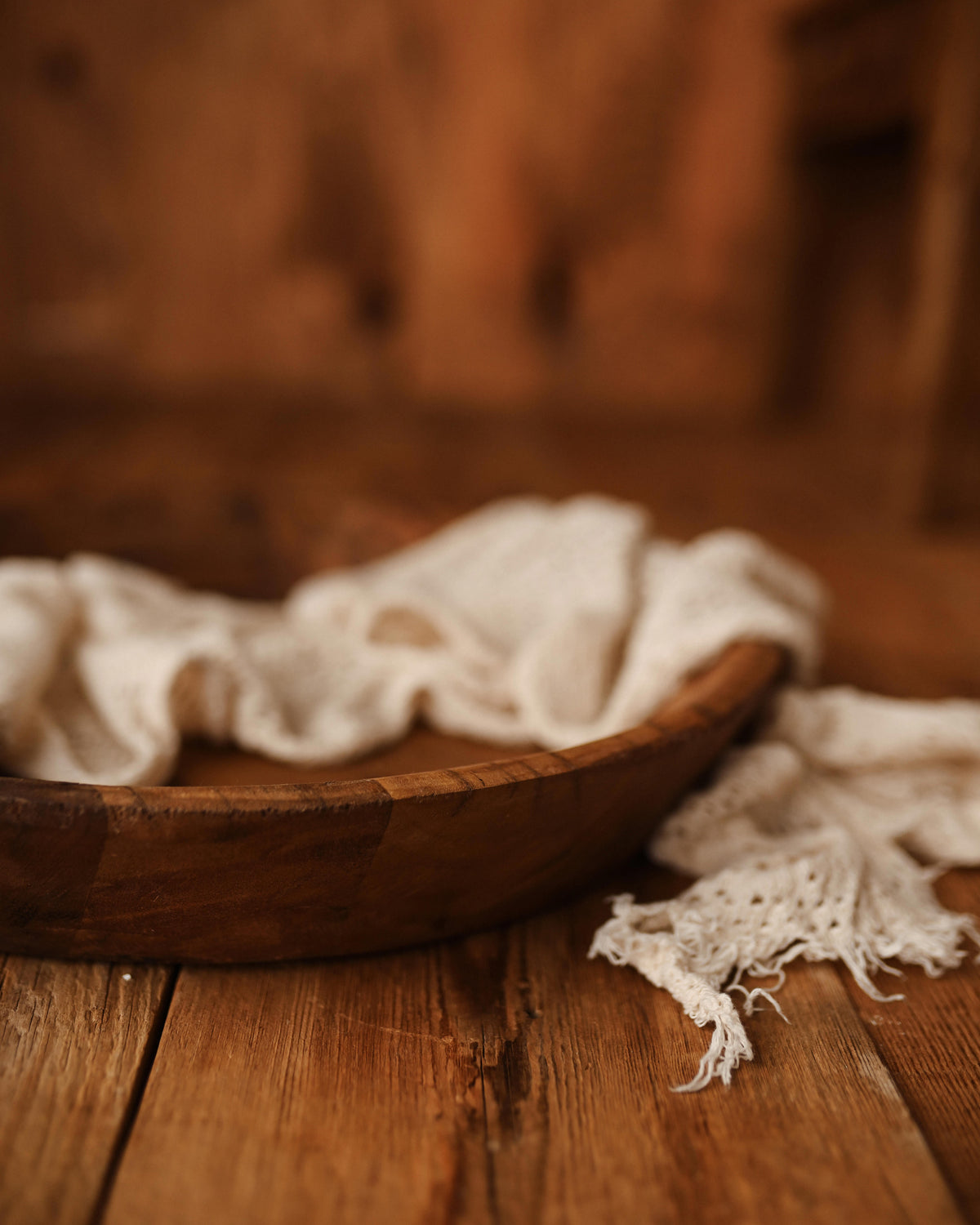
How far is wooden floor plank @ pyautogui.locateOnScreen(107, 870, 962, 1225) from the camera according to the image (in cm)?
29

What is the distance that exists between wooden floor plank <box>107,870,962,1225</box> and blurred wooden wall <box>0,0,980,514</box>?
1.33m

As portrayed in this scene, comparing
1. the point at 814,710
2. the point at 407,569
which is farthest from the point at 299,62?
the point at 814,710

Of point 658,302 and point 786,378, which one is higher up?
point 658,302

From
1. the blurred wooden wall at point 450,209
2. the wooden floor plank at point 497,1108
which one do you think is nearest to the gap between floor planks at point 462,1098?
the wooden floor plank at point 497,1108

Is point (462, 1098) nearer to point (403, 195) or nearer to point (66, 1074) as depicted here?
point (66, 1074)

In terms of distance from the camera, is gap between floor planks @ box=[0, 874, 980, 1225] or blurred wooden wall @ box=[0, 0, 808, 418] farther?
blurred wooden wall @ box=[0, 0, 808, 418]

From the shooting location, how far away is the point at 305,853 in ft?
1.12

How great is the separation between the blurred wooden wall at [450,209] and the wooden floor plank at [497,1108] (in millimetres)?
1330

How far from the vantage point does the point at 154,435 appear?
4.34 feet

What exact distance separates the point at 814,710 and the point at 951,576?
0.42 meters

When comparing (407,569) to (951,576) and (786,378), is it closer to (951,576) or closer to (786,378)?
(951,576)

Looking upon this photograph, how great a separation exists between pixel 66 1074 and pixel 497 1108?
137mm

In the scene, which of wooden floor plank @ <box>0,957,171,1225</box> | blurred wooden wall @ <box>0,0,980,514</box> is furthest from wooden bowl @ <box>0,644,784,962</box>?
blurred wooden wall @ <box>0,0,980,514</box>

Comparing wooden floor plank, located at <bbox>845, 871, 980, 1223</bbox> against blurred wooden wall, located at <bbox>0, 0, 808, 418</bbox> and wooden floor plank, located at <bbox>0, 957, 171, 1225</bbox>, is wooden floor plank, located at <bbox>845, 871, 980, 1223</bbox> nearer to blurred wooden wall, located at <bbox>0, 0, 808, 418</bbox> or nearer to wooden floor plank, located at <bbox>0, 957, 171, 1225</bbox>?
wooden floor plank, located at <bbox>0, 957, 171, 1225</bbox>
